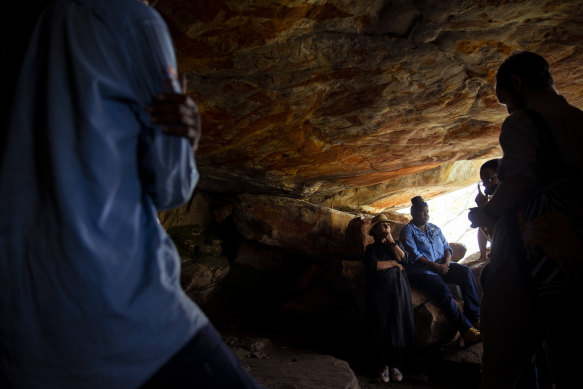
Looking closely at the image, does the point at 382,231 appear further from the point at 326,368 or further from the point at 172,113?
the point at 172,113

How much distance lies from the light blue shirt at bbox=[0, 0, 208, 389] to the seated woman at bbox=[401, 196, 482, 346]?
4604 mm

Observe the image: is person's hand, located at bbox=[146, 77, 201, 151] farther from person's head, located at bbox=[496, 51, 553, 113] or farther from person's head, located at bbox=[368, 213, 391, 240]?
person's head, located at bbox=[368, 213, 391, 240]

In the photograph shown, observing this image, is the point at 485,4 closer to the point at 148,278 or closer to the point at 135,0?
the point at 135,0

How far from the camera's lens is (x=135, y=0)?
828mm

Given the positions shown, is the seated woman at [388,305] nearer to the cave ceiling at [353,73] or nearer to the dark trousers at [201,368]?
the cave ceiling at [353,73]

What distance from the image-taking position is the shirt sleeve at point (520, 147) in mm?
1478

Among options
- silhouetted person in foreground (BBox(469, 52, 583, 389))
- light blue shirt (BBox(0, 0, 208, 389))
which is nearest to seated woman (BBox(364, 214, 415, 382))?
silhouetted person in foreground (BBox(469, 52, 583, 389))

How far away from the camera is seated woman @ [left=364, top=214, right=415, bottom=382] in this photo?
416cm

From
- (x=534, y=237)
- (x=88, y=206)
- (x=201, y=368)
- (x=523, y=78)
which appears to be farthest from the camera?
(x=523, y=78)

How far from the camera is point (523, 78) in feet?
5.48

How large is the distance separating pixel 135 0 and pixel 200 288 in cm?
580

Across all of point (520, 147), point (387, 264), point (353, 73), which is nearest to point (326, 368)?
point (387, 264)

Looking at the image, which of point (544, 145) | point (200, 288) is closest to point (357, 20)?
point (544, 145)

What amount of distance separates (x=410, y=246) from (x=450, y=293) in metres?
0.84
